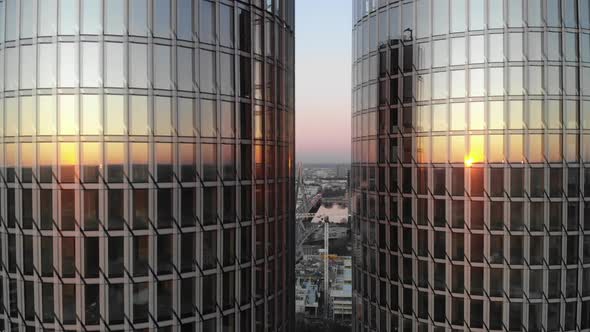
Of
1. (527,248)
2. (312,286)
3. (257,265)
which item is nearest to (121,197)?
(257,265)

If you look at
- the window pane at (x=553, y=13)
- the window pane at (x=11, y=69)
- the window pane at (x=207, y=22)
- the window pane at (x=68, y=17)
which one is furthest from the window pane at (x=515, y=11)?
the window pane at (x=11, y=69)

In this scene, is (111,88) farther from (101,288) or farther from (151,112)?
(101,288)

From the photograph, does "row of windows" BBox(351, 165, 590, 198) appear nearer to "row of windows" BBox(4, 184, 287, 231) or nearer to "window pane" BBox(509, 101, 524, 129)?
"window pane" BBox(509, 101, 524, 129)

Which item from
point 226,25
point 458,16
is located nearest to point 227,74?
point 226,25

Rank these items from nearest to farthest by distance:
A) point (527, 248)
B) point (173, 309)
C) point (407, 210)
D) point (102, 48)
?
point (102, 48)
point (173, 309)
point (527, 248)
point (407, 210)

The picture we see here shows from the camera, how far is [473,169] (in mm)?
30281

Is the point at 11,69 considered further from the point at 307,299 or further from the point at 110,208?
the point at 307,299

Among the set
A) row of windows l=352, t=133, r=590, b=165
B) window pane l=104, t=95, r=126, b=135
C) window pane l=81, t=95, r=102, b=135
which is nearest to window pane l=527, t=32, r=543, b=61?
row of windows l=352, t=133, r=590, b=165

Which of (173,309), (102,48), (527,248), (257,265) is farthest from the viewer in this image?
(527,248)

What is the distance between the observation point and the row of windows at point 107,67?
2078 cm

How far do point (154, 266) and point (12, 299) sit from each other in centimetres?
719

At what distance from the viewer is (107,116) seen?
20.9 metres

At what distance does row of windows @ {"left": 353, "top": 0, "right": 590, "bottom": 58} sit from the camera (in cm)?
2941

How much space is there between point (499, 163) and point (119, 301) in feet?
79.4
